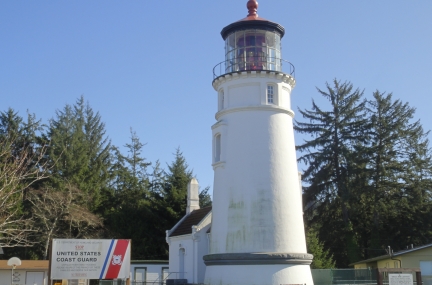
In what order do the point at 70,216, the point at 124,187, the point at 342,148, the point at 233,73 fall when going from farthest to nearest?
the point at 124,187 → the point at 342,148 → the point at 70,216 → the point at 233,73

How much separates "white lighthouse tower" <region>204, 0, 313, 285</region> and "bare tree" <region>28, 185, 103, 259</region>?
62.7 ft

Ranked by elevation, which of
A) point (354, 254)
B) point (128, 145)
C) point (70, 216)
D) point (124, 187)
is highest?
point (128, 145)

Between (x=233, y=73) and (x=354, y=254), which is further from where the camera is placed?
(x=354, y=254)

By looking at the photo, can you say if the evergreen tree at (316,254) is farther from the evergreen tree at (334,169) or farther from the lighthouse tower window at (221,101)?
the lighthouse tower window at (221,101)

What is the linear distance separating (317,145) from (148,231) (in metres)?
16.0

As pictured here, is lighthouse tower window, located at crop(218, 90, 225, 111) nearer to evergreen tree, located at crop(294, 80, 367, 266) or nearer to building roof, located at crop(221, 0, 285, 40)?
building roof, located at crop(221, 0, 285, 40)

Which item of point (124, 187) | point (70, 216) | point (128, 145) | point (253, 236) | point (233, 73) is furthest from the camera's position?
point (128, 145)

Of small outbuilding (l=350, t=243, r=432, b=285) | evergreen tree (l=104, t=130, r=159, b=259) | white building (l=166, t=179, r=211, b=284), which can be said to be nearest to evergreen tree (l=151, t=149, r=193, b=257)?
evergreen tree (l=104, t=130, r=159, b=259)

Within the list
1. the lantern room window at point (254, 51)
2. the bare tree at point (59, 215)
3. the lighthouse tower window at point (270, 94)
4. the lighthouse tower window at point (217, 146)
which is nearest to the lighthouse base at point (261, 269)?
the lighthouse tower window at point (217, 146)

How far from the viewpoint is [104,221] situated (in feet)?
141

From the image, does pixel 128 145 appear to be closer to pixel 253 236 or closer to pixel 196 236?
pixel 196 236

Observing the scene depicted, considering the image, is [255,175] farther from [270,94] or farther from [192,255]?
[192,255]

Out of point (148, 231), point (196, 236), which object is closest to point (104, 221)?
point (148, 231)

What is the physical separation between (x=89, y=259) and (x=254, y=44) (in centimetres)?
1191
